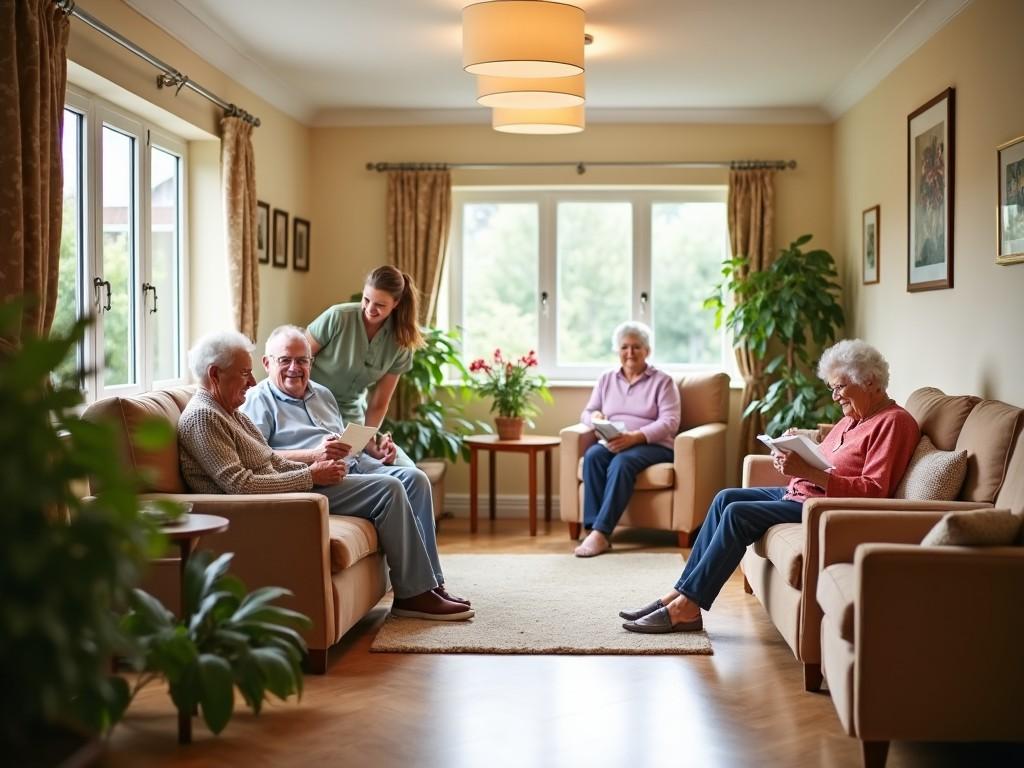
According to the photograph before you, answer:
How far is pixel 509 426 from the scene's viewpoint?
6.67 meters

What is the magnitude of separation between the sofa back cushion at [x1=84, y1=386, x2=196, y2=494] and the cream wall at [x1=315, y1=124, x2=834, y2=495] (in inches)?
135

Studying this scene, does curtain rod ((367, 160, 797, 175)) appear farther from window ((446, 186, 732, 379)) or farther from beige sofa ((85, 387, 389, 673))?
beige sofa ((85, 387, 389, 673))

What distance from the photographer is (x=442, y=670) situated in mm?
3869

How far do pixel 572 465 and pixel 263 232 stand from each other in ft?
6.93

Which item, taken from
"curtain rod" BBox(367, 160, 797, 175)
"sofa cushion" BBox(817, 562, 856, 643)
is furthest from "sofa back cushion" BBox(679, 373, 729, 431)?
"sofa cushion" BBox(817, 562, 856, 643)

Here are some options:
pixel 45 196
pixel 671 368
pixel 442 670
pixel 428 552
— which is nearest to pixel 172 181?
pixel 45 196

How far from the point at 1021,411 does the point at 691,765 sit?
1554 mm

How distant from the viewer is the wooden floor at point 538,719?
3049mm

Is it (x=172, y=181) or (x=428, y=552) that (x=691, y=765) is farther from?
(x=172, y=181)

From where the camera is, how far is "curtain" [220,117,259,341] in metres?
5.49

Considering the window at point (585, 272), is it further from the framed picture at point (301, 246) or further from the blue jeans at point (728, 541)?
the blue jeans at point (728, 541)

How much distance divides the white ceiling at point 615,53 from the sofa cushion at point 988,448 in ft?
5.92

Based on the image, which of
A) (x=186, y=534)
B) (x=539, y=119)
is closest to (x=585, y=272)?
(x=539, y=119)

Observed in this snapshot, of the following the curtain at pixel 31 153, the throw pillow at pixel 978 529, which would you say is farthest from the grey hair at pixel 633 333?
the throw pillow at pixel 978 529
